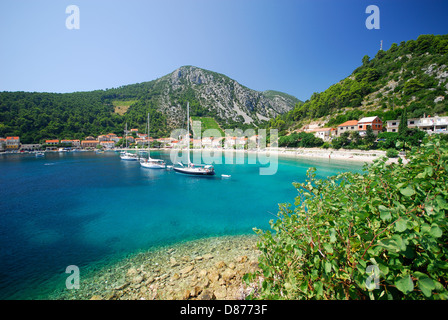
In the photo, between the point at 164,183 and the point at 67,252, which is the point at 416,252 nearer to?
the point at 67,252

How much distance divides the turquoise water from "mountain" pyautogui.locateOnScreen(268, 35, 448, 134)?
169 feet

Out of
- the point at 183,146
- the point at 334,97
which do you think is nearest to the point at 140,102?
the point at 183,146

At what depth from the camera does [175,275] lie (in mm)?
6703

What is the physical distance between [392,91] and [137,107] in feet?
431

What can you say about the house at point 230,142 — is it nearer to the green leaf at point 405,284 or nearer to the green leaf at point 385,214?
the green leaf at point 385,214

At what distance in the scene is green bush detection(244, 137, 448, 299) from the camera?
141 cm

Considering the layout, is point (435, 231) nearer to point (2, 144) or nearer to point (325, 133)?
point (325, 133)

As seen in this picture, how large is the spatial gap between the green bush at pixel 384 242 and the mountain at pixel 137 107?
7209 centimetres

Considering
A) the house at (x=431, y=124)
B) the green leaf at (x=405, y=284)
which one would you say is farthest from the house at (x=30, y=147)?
the house at (x=431, y=124)

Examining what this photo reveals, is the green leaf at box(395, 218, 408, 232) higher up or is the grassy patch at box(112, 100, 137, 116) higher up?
the grassy patch at box(112, 100, 137, 116)

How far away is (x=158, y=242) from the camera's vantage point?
966cm

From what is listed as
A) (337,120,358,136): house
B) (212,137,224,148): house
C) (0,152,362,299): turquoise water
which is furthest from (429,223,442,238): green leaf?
(212,137,224,148): house

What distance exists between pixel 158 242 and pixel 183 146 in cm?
7348

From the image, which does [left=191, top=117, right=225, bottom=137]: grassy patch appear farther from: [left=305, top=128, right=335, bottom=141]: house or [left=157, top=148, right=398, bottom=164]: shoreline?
[left=305, top=128, right=335, bottom=141]: house
